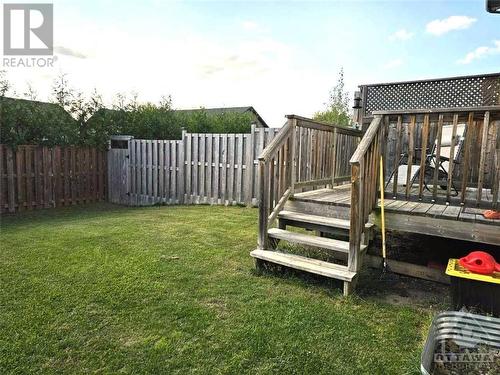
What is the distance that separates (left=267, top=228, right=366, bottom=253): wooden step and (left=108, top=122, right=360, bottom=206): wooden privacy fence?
2824mm

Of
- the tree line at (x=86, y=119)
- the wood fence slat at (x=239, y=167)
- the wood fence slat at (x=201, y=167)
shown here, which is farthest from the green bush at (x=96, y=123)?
the wood fence slat at (x=239, y=167)

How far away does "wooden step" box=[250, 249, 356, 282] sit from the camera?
8.97 ft

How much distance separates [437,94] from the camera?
655cm

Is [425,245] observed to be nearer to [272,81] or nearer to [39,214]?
[39,214]

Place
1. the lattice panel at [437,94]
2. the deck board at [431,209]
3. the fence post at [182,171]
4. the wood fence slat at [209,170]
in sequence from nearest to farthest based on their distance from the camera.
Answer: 1. the deck board at [431,209]
2. the lattice panel at [437,94]
3. the wood fence slat at [209,170]
4. the fence post at [182,171]

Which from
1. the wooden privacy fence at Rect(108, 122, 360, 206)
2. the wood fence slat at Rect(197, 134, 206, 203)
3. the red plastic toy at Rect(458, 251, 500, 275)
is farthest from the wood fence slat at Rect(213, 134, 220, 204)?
the red plastic toy at Rect(458, 251, 500, 275)

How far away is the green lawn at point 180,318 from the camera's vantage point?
1830 millimetres

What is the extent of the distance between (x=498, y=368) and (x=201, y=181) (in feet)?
21.3

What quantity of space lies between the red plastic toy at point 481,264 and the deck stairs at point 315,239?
0.84m

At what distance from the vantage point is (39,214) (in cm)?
637

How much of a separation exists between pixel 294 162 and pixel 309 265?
1.37 meters

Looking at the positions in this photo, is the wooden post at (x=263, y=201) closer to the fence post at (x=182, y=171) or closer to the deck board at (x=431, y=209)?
the deck board at (x=431, y=209)

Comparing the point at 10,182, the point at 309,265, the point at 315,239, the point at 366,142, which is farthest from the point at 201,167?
the point at 366,142

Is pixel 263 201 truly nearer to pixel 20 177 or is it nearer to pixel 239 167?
pixel 239 167
